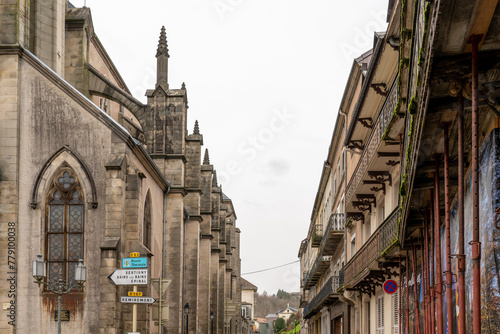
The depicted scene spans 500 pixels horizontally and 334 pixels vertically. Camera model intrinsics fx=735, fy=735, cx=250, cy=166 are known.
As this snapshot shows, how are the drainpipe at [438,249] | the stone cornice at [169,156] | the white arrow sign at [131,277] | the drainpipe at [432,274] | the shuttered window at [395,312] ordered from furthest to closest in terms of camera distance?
the stone cornice at [169,156]
the shuttered window at [395,312]
the white arrow sign at [131,277]
the drainpipe at [432,274]
the drainpipe at [438,249]

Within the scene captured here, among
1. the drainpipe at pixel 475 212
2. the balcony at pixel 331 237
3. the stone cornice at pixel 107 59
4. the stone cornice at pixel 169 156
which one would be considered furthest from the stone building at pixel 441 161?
the stone cornice at pixel 107 59

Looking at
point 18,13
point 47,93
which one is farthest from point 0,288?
point 18,13

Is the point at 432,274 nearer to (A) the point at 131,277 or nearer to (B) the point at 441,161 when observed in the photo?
(B) the point at 441,161

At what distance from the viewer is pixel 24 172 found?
20.7 meters

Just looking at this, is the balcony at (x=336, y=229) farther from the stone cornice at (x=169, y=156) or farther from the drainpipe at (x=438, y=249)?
the drainpipe at (x=438, y=249)

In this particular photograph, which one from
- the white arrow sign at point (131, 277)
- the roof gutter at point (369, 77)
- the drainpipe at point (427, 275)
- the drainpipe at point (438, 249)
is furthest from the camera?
the roof gutter at point (369, 77)

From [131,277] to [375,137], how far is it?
7.35 m

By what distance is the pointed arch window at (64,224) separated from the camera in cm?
2058

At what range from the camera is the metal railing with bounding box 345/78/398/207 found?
16.2 meters

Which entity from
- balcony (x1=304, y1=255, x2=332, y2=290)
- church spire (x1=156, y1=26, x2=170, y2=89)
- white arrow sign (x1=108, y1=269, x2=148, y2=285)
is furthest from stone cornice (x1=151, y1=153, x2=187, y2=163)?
white arrow sign (x1=108, y1=269, x2=148, y2=285)

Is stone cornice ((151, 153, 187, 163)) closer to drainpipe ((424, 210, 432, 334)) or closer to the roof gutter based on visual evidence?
the roof gutter

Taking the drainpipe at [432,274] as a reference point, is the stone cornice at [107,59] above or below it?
above

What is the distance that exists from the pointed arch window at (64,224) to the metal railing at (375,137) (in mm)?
8080

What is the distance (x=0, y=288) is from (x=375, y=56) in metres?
11.7
